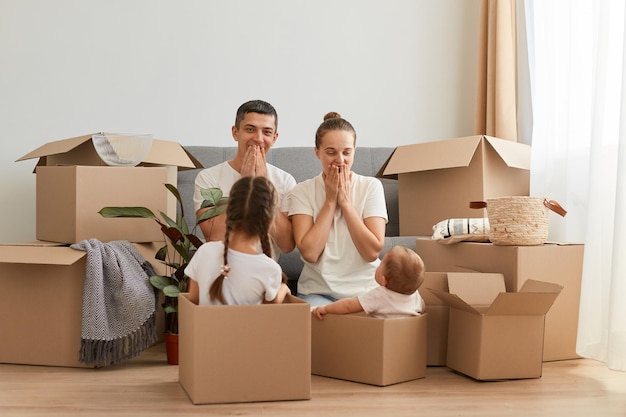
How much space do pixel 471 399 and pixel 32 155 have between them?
6.22 ft

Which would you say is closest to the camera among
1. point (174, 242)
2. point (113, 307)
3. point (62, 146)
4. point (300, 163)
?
point (113, 307)

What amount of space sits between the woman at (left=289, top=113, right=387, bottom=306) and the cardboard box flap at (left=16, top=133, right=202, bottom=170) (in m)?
0.63

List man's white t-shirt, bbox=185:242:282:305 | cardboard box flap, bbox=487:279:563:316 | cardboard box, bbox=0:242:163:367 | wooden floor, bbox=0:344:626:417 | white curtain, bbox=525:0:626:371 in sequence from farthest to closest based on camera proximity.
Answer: cardboard box, bbox=0:242:163:367 < white curtain, bbox=525:0:626:371 < cardboard box flap, bbox=487:279:563:316 < man's white t-shirt, bbox=185:242:282:305 < wooden floor, bbox=0:344:626:417

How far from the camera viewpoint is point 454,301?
221 cm

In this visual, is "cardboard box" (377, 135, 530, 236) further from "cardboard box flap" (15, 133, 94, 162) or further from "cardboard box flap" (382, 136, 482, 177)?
"cardboard box flap" (15, 133, 94, 162)

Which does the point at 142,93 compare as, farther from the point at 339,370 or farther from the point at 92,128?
the point at 339,370

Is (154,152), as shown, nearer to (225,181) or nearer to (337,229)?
(225,181)

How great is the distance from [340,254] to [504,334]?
603mm

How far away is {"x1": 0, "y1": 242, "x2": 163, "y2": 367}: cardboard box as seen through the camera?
2277mm

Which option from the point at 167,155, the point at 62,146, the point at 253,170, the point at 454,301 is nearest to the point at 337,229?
the point at 253,170

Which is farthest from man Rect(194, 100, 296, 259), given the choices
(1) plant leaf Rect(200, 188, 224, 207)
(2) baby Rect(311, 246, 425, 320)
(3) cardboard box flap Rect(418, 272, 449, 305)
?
(3) cardboard box flap Rect(418, 272, 449, 305)

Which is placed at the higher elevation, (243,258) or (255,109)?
(255,109)

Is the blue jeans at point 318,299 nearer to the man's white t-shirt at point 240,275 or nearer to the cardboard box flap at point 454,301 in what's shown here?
the cardboard box flap at point 454,301

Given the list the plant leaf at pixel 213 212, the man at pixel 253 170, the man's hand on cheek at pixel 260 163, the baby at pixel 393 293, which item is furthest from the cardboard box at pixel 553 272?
the plant leaf at pixel 213 212
